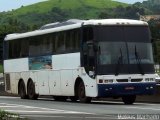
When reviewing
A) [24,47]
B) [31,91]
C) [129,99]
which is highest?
[24,47]

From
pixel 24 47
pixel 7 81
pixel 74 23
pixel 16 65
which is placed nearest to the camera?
pixel 74 23

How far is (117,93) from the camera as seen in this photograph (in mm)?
28188

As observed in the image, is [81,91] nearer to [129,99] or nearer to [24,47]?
[129,99]

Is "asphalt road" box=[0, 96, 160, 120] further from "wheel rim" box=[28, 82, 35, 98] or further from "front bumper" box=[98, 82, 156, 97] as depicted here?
"wheel rim" box=[28, 82, 35, 98]

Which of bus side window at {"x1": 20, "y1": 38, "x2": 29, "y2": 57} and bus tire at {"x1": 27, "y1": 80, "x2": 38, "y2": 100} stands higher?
bus side window at {"x1": 20, "y1": 38, "x2": 29, "y2": 57}

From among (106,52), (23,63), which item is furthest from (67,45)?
(23,63)

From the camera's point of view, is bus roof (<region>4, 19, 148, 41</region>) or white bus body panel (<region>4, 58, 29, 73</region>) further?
white bus body panel (<region>4, 58, 29, 73</region>)

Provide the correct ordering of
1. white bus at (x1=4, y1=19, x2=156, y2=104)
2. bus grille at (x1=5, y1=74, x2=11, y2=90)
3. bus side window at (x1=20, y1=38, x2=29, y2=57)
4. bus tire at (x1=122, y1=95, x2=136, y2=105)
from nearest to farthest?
white bus at (x1=4, y1=19, x2=156, y2=104) → bus tire at (x1=122, y1=95, x2=136, y2=105) → bus side window at (x1=20, y1=38, x2=29, y2=57) → bus grille at (x1=5, y1=74, x2=11, y2=90)

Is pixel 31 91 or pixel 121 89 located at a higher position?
pixel 121 89

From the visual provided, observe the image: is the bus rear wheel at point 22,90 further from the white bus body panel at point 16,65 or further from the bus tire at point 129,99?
the bus tire at point 129,99

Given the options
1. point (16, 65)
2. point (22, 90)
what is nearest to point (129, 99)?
point (22, 90)

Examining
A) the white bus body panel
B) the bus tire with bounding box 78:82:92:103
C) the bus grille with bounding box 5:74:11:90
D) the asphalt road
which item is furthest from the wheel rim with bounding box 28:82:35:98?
the asphalt road

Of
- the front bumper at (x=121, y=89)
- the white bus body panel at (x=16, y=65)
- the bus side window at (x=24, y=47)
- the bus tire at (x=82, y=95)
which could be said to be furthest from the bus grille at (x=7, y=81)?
the front bumper at (x=121, y=89)

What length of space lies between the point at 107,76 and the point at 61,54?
13.8 ft
